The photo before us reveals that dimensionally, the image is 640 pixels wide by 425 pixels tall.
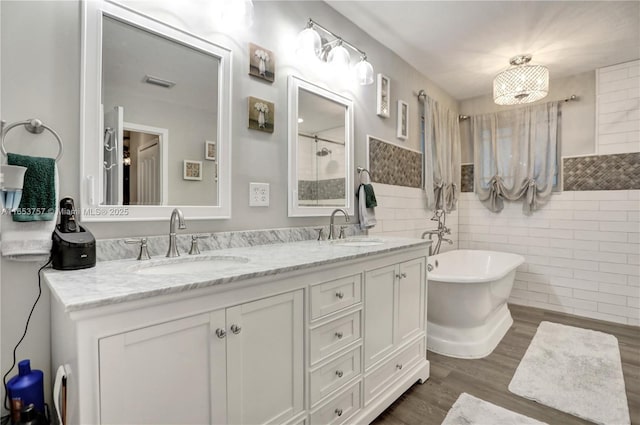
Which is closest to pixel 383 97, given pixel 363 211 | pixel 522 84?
pixel 363 211

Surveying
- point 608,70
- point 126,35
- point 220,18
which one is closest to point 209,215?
point 126,35

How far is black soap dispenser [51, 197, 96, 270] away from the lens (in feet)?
3.40

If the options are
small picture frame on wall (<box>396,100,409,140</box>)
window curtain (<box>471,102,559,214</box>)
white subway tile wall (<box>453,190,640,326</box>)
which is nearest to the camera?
small picture frame on wall (<box>396,100,409,140</box>)

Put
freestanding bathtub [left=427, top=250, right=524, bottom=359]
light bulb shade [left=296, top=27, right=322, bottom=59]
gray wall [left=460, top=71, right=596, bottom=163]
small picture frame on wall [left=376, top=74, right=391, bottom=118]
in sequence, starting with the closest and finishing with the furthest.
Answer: light bulb shade [left=296, top=27, right=322, bottom=59]
freestanding bathtub [left=427, top=250, right=524, bottom=359]
small picture frame on wall [left=376, top=74, right=391, bottom=118]
gray wall [left=460, top=71, right=596, bottom=163]

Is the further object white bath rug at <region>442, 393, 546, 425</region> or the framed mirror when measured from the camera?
the framed mirror

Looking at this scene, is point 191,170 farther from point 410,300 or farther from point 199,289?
point 410,300

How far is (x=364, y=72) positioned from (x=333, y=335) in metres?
1.89

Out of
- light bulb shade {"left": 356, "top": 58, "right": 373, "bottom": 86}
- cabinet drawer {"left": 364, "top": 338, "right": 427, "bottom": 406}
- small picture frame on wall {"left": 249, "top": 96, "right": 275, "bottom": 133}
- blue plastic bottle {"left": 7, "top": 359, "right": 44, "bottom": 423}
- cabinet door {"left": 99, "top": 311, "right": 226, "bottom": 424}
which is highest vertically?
light bulb shade {"left": 356, "top": 58, "right": 373, "bottom": 86}

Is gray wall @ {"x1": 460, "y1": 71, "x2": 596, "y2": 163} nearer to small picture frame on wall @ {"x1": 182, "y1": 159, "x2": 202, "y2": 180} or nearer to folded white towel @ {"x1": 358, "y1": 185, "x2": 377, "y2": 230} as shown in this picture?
folded white towel @ {"x1": 358, "y1": 185, "x2": 377, "y2": 230}

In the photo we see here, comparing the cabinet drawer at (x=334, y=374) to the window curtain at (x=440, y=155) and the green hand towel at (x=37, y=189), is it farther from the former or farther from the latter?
the window curtain at (x=440, y=155)

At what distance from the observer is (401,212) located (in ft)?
9.77

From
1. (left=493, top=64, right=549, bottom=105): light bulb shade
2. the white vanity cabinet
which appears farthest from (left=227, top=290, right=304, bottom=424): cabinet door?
(left=493, top=64, right=549, bottom=105): light bulb shade

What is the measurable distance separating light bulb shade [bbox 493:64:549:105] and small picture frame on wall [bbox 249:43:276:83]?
2150 mm

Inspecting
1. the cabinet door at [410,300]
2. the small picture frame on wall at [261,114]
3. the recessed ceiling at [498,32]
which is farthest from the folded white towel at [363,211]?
the recessed ceiling at [498,32]
